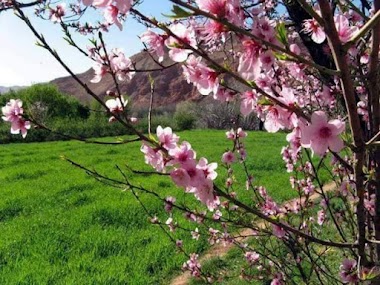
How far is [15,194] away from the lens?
32.1 feet

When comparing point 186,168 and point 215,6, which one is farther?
point 186,168

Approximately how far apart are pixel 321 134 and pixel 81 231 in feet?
20.9

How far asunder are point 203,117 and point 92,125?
11.8 metres

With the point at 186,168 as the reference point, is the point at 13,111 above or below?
above

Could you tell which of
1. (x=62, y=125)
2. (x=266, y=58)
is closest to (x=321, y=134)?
(x=266, y=58)

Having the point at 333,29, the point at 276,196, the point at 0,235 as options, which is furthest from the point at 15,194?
the point at 333,29

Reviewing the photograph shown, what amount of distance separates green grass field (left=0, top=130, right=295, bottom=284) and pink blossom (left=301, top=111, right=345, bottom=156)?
1.84m

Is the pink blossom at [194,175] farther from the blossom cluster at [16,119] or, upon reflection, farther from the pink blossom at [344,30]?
the blossom cluster at [16,119]

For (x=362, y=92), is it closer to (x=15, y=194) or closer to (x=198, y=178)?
(x=198, y=178)

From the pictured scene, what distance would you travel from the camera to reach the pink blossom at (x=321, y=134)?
1.16 metres

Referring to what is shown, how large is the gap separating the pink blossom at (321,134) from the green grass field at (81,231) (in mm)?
1844

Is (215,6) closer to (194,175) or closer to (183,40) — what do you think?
(183,40)

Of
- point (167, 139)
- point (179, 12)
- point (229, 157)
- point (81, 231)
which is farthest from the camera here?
point (81, 231)

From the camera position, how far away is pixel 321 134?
46.6 inches
